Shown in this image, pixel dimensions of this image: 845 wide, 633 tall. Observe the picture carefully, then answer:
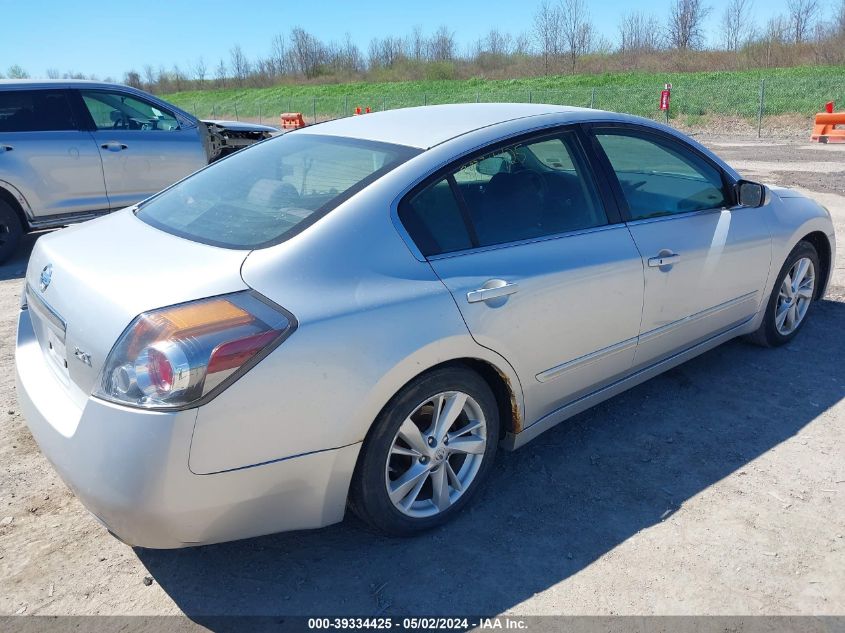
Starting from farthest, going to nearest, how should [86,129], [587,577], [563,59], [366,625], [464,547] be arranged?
1. [563,59]
2. [86,129]
3. [464,547]
4. [587,577]
5. [366,625]

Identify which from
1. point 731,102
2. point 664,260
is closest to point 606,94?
point 731,102

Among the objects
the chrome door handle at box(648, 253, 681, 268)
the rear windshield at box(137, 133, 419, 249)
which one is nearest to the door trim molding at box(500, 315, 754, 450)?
the chrome door handle at box(648, 253, 681, 268)

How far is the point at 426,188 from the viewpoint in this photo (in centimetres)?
280

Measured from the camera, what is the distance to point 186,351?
2.14 meters

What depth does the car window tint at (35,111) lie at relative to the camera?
7121mm

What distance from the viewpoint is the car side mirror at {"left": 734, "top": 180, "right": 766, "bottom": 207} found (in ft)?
13.1

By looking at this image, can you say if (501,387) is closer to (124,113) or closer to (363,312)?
(363,312)

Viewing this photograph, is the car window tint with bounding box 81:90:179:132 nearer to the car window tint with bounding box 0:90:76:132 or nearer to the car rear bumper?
the car window tint with bounding box 0:90:76:132

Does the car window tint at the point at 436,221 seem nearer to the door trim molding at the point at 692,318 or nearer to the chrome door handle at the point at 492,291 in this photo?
the chrome door handle at the point at 492,291

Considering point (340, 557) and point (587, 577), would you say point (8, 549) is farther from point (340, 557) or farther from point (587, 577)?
point (587, 577)

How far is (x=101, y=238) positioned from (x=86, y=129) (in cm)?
543

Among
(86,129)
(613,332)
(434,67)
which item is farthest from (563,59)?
(613,332)

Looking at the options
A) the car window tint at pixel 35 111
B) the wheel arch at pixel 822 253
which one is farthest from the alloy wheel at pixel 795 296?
the car window tint at pixel 35 111

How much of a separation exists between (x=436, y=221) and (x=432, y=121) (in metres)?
0.73
